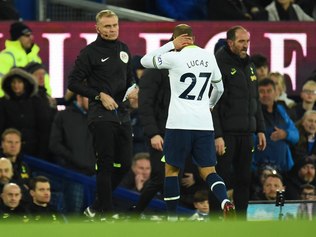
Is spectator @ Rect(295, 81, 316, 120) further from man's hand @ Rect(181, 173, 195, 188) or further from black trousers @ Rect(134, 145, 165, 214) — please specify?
black trousers @ Rect(134, 145, 165, 214)

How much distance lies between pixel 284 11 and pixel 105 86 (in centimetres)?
603

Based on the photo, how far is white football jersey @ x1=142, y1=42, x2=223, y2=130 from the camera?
15688 millimetres

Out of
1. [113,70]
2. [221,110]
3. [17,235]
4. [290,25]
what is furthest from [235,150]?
[17,235]

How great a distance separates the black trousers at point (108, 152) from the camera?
16.3 meters

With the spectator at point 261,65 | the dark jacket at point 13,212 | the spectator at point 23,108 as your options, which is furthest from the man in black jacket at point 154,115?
the spectator at point 261,65

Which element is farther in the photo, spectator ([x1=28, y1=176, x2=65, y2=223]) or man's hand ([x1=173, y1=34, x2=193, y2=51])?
spectator ([x1=28, y1=176, x2=65, y2=223])

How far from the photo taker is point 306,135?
19.8 meters

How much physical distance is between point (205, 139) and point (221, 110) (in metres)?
1.25

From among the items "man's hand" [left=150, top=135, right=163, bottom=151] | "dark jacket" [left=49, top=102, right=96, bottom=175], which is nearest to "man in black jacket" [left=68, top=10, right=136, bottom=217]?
"man's hand" [left=150, top=135, right=163, bottom=151]

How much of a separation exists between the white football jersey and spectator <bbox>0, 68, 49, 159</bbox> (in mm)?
3619

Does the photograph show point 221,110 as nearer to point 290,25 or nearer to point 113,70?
point 113,70

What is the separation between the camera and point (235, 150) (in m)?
17.1

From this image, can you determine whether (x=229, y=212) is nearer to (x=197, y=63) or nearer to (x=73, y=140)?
(x=197, y=63)

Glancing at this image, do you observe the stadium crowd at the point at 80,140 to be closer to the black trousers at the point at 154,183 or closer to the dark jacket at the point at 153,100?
the black trousers at the point at 154,183
